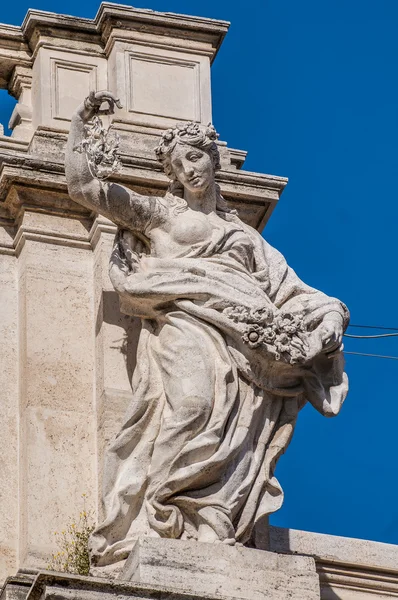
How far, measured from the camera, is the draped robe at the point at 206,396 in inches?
592

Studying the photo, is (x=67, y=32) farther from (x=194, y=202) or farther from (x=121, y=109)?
(x=194, y=202)

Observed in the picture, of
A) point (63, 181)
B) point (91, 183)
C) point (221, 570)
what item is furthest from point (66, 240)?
point (221, 570)

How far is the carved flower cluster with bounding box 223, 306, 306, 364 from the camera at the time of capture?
50.4 feet

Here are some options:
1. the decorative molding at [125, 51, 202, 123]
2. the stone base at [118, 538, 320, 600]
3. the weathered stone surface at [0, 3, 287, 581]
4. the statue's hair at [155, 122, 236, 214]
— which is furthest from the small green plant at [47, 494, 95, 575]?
the decorative molding at [125, 51, 202, 123]

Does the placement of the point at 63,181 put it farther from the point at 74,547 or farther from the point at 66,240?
the point at 74,547

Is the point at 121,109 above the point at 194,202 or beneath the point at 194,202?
above

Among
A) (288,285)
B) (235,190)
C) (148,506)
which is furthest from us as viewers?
(235,190)

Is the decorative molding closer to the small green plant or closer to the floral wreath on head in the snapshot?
the floral wreath on head

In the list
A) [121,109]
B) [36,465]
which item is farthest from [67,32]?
[36,465]

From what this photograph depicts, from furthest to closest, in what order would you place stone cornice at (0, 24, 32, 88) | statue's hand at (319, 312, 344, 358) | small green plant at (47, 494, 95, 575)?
stone cornice at (0, 24, 32, 88)
statue's hand at (319, 312, 344, 358)
small green plant at (47, 494, 95, 575)

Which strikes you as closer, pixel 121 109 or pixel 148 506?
pixel 148 506

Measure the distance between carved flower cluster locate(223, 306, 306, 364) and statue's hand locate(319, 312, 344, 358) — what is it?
0.19m

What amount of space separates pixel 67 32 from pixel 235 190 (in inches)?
61.0

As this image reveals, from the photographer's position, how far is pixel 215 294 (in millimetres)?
15570
